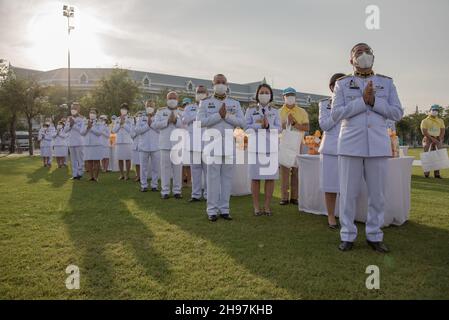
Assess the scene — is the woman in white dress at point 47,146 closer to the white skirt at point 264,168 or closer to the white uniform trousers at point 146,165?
the white uniform trousers at point 146,165

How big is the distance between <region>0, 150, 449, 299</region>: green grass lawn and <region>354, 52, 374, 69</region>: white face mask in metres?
2.29

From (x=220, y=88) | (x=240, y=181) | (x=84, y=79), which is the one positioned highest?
(x=84, y=79)

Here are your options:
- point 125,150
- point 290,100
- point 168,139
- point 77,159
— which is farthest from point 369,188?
point 77,159

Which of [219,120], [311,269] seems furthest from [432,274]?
[219,120]

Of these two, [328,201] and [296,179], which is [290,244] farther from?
[296,179]

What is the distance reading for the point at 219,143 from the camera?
6625 millimetres

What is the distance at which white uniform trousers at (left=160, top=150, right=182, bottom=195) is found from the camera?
9.10 m

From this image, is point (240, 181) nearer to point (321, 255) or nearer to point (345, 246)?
point (345, 246)

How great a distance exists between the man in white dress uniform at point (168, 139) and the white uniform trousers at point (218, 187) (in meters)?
2.58

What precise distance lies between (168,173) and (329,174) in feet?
14.5

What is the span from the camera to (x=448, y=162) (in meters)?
12.0

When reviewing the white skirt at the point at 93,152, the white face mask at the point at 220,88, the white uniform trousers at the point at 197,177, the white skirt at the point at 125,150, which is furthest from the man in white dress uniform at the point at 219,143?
the white skirt at the point at 93,152

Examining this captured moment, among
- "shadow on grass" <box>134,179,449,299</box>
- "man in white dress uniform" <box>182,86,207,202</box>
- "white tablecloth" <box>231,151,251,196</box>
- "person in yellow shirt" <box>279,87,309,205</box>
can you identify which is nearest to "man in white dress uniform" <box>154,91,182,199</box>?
"man in white dress uniform" <box>182,86,207,202</box>

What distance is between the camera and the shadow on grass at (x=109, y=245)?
12.5 ft
